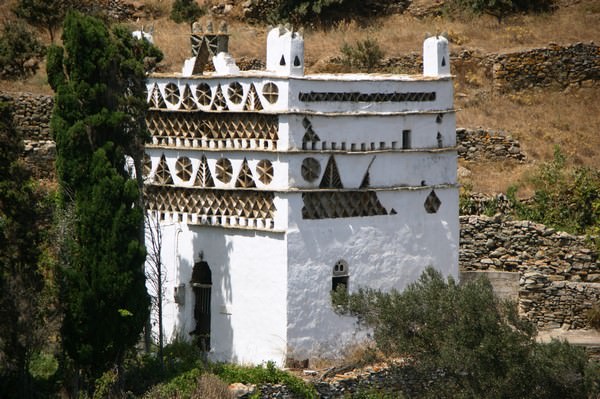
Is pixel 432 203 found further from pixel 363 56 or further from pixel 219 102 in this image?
pixel 363 56

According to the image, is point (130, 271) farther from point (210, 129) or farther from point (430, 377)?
point (430, 377)

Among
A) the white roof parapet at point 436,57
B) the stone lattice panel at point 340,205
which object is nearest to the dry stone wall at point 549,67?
the white roof parapet at point 436,57

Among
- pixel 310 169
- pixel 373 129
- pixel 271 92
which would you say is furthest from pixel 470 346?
pixel 271 92

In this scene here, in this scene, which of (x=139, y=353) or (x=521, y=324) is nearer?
(x=521, y=324)

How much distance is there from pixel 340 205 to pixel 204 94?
3.66m

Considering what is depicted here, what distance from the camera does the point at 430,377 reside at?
90.3 feet

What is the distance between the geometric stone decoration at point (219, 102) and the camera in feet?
94.3

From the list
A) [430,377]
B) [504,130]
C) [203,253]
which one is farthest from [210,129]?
[504,130]

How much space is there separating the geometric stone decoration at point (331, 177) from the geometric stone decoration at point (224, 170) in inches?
75.3

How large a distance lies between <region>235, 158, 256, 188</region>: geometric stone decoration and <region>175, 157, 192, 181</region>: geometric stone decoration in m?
1.35

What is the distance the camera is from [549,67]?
45.4m

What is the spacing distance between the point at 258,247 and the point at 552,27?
903 inches

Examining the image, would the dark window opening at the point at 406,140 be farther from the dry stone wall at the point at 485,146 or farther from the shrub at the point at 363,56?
the shrub at the point at 363,56

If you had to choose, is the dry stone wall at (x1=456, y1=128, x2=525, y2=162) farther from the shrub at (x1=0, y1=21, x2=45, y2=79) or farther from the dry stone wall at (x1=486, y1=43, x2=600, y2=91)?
the shrub at (x1=0, y1=21, x2=45, y2=79)
